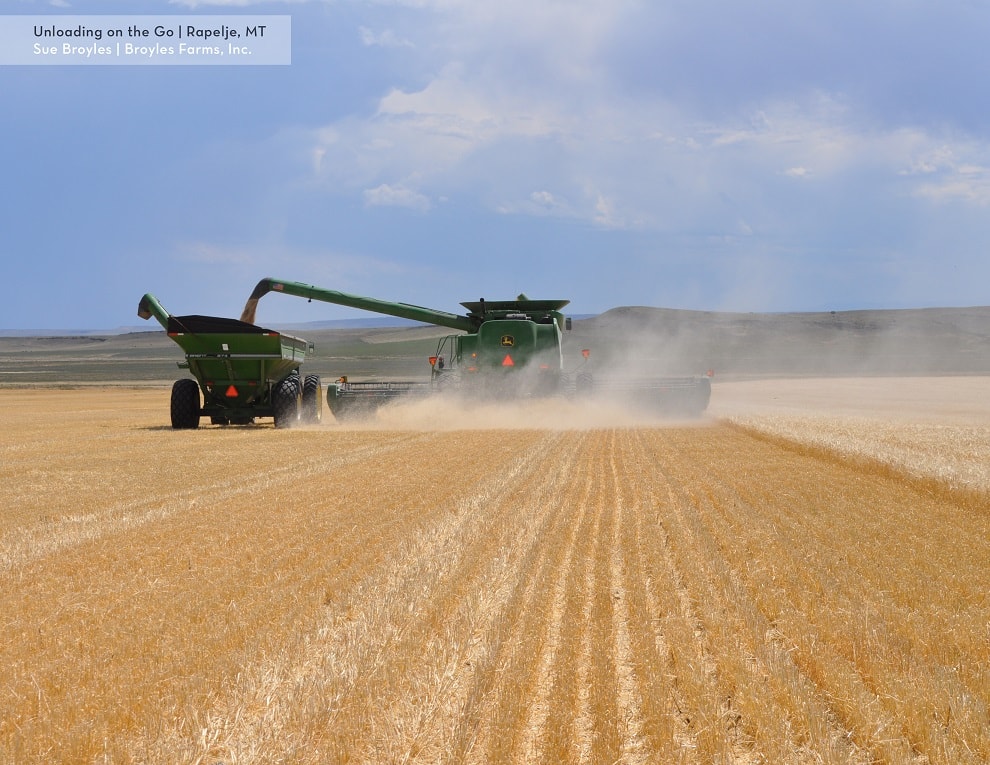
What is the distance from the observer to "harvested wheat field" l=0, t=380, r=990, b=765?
4.11 meters

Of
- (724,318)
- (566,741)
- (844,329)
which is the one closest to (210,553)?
(566,741)

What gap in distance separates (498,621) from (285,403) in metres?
17.7

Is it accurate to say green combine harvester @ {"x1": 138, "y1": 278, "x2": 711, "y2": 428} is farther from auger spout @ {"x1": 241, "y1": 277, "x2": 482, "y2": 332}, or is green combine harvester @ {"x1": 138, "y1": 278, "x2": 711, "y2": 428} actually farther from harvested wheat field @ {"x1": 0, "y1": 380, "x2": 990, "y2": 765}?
harvested wheat field @ {"x1": 0, "y1": 380, "x2": 990, "y2": 765}

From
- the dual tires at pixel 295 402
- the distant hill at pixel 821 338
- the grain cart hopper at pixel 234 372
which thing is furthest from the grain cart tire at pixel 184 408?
the distant hill at pixel 821 338

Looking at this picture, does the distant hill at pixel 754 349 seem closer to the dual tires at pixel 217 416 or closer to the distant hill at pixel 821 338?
the distant hill at pixel 821 338

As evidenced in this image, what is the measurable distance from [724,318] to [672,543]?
133 meters

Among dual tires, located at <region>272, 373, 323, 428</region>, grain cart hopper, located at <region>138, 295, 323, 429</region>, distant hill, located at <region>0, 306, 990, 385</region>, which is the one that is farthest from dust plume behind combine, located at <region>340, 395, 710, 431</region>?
distant hill, located at <region>0, 306, 990, 385</region>

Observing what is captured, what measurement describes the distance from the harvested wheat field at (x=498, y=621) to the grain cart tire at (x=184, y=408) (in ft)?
A: 34.5

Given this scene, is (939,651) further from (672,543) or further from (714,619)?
(672,543)

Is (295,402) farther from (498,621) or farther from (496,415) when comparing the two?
(498,621)

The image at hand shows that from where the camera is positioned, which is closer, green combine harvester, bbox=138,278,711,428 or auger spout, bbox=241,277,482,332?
green combine harvester, bbox=138,278,711,428

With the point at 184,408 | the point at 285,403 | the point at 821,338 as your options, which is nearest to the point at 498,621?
the point at 285,403

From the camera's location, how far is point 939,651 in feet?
16.6

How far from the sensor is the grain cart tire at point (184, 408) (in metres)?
22.7
